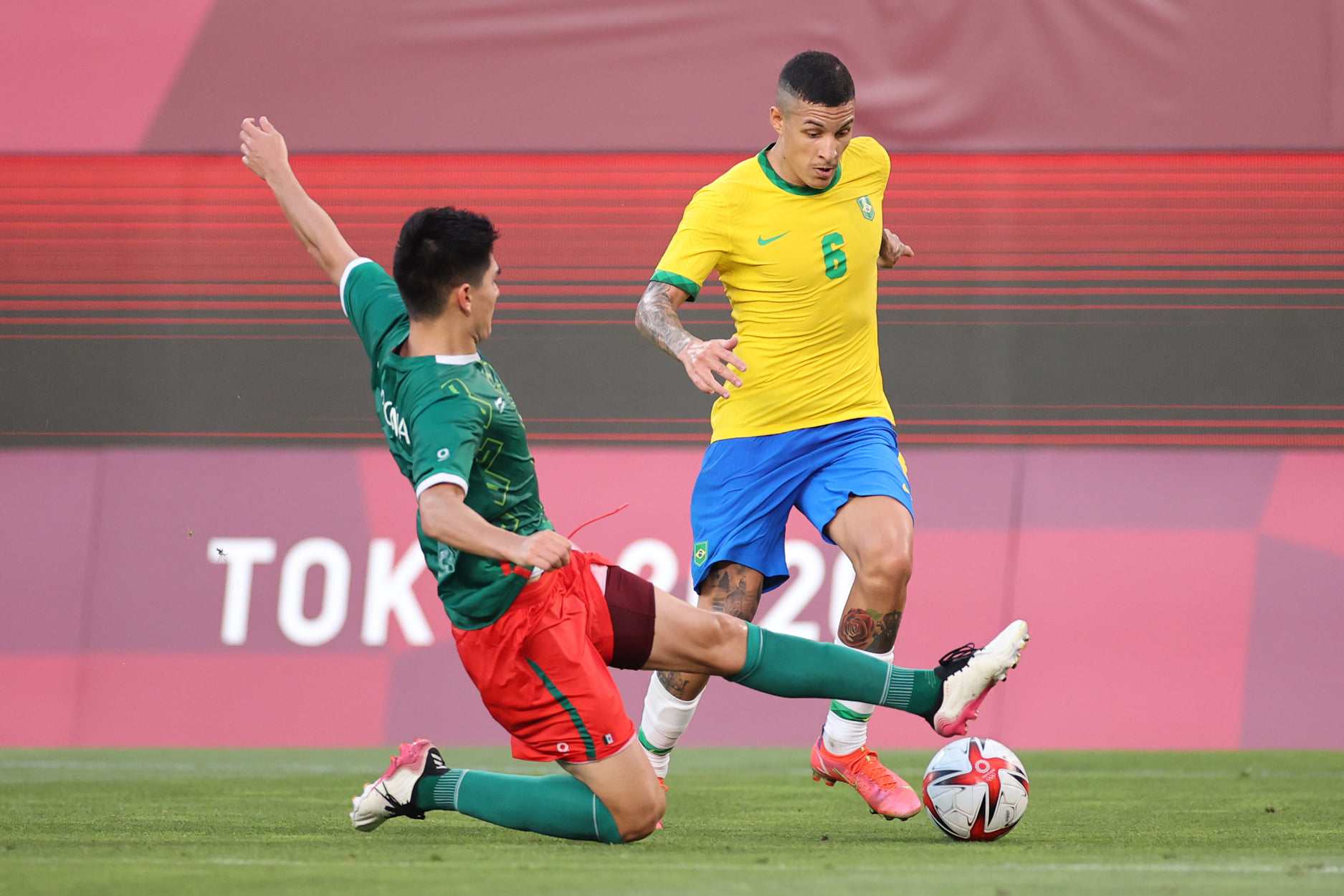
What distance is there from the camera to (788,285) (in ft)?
14.4

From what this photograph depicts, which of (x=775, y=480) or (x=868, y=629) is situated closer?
(x=868, y=629)

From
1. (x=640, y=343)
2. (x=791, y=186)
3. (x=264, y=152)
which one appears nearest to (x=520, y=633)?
(x=264, y=152)

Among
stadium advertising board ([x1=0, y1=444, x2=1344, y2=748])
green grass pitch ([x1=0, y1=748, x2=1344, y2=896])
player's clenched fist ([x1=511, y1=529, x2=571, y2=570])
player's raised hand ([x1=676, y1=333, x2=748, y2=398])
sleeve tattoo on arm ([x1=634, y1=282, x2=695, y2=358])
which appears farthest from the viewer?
stadium advertising board ([x1=0, y1=444, x2=1344, y2=748])

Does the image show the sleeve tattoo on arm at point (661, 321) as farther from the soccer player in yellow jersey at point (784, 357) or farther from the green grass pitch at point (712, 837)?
the green grass pitch at point (712, 837)

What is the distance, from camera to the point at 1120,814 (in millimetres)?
4250

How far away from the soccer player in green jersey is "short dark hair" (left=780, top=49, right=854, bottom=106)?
1264 mm

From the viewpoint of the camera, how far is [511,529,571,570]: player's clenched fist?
9.51ft

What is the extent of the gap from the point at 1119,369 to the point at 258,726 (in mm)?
4150

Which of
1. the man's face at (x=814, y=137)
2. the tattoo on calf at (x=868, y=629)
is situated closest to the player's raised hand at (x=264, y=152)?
the man's face at (x=814, y=137)

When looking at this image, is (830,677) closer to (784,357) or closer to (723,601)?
(723,601)

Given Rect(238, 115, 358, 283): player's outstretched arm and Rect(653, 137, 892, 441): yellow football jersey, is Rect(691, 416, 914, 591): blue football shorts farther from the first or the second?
Rect(238, 115, 358, 283): player's outstretched arm

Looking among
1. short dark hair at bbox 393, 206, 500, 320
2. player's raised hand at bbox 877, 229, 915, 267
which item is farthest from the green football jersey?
player's raised hand at bbox 877, 229, 915, 267

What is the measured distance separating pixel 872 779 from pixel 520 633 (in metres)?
1.29

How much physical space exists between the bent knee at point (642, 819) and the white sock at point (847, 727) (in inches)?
32.3
